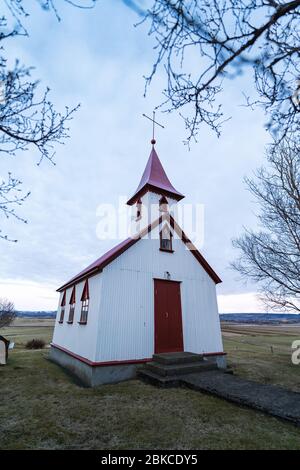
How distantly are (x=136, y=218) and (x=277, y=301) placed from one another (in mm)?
9239

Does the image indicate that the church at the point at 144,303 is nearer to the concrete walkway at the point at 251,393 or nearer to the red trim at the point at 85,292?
the red trim at the point at 85,292

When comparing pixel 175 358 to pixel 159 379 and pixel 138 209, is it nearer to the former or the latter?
pixel 159 379

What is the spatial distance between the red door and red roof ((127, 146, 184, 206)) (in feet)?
17.0

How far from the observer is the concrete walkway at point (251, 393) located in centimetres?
553

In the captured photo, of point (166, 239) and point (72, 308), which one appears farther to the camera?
point (72, 308)

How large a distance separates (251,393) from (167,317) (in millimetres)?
4949

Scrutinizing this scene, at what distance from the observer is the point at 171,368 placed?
346 inches

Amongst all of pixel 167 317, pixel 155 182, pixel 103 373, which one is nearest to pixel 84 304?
pixel 103 373

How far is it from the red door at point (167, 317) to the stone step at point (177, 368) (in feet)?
3.51

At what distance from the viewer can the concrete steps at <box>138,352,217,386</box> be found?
8430 millimetres

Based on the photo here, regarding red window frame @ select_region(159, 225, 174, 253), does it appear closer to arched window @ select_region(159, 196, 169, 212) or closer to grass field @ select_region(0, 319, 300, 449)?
arched window @ select_region(159, 196, 169, 212)
